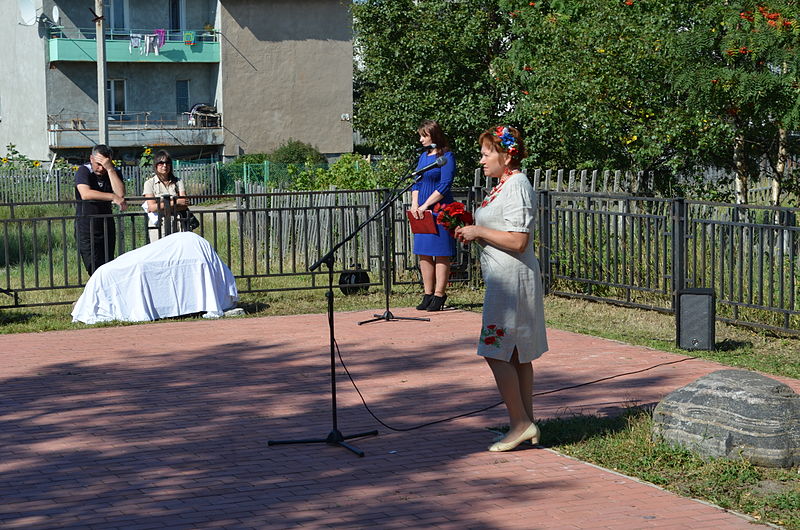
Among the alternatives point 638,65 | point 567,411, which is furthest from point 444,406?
point 638,65

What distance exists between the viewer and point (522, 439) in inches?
266

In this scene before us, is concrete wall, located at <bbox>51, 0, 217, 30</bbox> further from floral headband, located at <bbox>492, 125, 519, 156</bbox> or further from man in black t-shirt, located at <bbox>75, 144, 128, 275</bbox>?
floral headband, located at <bbox>492, 125, 519, 156</bbox>

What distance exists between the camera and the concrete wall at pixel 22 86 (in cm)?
4297

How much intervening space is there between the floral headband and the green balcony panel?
3790cm

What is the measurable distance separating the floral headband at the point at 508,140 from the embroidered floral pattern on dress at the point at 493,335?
1.07 meters

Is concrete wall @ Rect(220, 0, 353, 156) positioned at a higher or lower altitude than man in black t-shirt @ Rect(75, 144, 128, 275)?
higher

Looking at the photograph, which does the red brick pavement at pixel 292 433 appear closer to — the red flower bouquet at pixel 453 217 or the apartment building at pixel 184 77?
the red flower bouquet at pixel 453 217

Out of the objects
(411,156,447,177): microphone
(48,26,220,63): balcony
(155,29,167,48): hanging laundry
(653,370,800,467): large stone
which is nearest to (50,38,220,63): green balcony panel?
(48,26,220,63): balcony

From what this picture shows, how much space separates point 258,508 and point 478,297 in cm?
817

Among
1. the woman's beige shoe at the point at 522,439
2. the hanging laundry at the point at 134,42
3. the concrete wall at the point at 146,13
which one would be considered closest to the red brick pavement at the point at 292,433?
the woman's beige shoe at the point at 522,439

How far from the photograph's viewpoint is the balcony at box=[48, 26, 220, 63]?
41.8 m

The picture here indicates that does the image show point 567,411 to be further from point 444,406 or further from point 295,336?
point 295,336

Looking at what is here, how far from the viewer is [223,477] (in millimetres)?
6309

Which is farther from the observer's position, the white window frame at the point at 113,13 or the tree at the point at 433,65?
the white window frame at the point at 113,13
